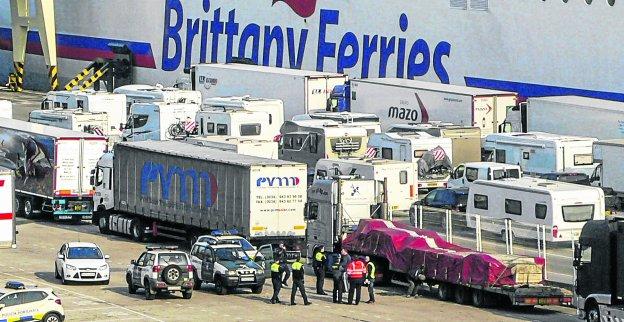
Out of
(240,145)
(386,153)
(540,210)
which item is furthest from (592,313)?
(386,153)

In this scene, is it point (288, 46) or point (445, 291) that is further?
point (288, 46)

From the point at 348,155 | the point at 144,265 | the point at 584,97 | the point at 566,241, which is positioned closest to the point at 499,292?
the point at 566,241

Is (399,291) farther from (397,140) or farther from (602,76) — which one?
(602,76)

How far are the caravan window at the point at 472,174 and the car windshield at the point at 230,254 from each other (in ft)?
50.6

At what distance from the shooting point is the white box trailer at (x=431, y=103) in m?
64.8

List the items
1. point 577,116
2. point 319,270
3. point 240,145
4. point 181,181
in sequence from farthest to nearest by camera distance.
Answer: point 577,116 < point 240,145 < point 181,181 < point 319,270

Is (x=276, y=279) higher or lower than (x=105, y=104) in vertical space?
lower

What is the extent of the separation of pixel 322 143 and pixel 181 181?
39.4 ft

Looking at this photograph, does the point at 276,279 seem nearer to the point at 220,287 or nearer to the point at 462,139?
the point at 220,287

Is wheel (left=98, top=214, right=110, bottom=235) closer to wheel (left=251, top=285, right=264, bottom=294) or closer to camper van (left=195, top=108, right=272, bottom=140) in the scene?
camper van (left=195, top=108, right=272, bottom=140)

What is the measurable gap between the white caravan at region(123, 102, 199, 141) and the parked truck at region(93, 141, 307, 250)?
13.6 meters

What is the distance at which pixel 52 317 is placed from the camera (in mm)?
36531

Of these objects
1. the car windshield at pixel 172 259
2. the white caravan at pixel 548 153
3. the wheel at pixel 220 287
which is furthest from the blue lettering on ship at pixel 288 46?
the car windshield at pixel 172 259

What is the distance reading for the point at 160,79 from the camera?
306 ft
